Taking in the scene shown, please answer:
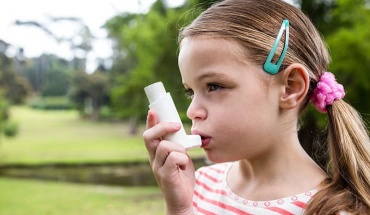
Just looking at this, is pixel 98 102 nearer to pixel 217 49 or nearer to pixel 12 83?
pixel 12 83

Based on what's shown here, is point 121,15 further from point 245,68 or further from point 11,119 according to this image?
point 245,68

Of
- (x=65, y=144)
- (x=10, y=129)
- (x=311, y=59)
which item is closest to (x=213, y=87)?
(x=311, y=59)

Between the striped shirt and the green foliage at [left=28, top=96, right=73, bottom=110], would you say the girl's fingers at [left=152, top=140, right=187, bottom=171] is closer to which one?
the striped shirt

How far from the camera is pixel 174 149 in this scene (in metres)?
0.57

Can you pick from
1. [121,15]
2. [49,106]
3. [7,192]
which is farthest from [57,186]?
[121,15]

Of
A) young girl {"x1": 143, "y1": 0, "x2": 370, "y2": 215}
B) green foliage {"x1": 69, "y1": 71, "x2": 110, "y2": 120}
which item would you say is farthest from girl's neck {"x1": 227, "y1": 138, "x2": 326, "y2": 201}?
green foliage {"x1": 69, "y1": 71, "x2": 110, "y2": 120}

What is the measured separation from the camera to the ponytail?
22.8 inches

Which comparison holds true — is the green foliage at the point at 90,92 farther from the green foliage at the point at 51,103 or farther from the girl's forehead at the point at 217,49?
the girl's forehead at the point at 217,49

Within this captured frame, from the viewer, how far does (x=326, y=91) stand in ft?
2.12

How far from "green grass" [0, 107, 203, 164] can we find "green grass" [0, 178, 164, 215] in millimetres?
1779

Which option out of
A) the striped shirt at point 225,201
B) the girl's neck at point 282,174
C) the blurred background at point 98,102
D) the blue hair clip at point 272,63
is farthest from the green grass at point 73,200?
the blue hair clip at point 272,63

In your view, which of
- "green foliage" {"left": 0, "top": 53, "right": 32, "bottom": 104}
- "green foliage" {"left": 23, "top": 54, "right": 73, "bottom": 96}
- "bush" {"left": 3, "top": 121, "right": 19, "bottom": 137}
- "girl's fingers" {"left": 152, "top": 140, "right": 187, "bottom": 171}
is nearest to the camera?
"girl's fingers" {"left": 152, "top": 140, "right": 187, "bottom": 171}

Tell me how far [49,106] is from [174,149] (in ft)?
14.4

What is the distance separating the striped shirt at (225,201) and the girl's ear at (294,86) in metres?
0.12
